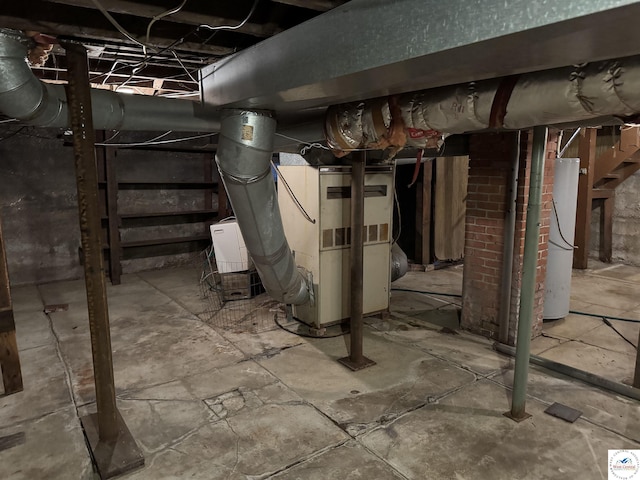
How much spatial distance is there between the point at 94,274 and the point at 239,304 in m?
2.49

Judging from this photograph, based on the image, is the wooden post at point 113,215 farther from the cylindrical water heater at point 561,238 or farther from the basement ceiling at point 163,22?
the cylindrical water heater at point 561,238

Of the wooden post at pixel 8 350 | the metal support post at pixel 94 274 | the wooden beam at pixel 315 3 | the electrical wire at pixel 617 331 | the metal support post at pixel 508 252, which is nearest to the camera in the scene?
the wooden beam at pixel 315 3

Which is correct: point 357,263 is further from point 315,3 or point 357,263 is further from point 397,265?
point 315,3

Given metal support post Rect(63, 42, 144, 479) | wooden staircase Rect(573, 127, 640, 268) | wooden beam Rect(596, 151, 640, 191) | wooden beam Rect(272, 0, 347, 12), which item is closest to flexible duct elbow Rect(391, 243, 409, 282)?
wooden staircase Rect(573, 127, 640, 268)

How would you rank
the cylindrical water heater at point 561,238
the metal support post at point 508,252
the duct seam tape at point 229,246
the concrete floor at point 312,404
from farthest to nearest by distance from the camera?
the duct seam tape at point 229,246, the cylindrical water heater at point 561,238, the metal support post at point 508,252, the concrete floor at point 312,404

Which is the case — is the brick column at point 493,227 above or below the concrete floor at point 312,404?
above

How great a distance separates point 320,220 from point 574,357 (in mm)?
2146

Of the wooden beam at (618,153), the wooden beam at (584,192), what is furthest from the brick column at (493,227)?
the wooden beam at (618,153)

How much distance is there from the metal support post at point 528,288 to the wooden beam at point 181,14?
59.4 inches

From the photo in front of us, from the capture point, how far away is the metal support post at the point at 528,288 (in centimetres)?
235

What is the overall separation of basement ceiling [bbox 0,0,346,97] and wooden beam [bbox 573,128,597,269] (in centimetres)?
499

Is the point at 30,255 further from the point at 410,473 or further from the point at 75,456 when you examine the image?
the point at 410,473

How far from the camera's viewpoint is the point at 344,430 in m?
2.40

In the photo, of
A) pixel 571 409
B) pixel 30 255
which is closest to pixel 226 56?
pixel 571 409
